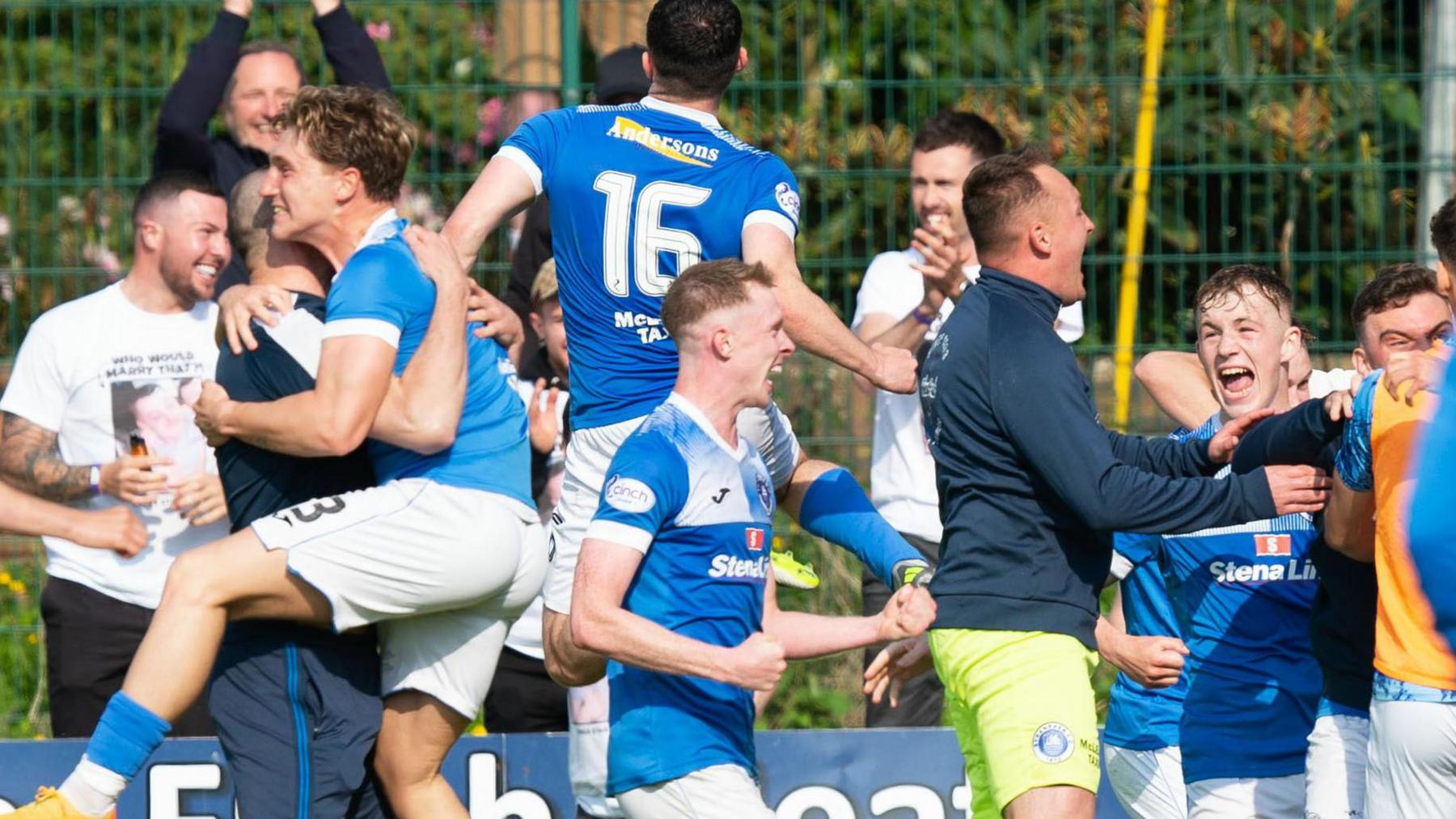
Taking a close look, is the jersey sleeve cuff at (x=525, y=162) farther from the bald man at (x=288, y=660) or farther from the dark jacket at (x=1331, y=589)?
the dark jacket at (x=1331, y=589)

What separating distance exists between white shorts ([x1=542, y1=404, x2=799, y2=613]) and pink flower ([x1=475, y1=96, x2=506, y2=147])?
3.35m

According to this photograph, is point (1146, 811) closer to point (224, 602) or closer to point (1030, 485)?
point (1030, 485)

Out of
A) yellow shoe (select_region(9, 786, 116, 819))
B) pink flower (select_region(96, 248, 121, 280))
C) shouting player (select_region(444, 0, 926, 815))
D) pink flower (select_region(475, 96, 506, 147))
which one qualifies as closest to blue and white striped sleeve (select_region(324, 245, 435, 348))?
shouting player (select_region(444, 0, 926, 815))

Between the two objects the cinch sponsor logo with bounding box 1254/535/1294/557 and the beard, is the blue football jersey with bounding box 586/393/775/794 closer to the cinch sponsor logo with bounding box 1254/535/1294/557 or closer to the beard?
the cinch sponsor logo with bounding box 1254/535/1294/557

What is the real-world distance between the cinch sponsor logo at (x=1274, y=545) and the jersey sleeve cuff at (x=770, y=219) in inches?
58.8

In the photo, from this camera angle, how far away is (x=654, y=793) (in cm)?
445

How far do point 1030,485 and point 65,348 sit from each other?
11.4ft

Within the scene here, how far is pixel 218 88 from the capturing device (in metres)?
7.27

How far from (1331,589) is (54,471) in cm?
Answer: 407

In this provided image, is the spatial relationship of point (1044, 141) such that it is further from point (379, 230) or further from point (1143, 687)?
point (379, 230)

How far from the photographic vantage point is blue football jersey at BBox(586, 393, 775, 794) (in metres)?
4.42

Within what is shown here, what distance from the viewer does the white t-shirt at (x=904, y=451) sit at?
22.2 ft

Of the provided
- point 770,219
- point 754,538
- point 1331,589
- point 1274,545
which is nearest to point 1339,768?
point 1331,589

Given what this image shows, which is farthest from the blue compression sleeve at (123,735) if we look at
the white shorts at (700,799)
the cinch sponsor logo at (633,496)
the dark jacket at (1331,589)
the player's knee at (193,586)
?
the dark jacket at (1331,589)
